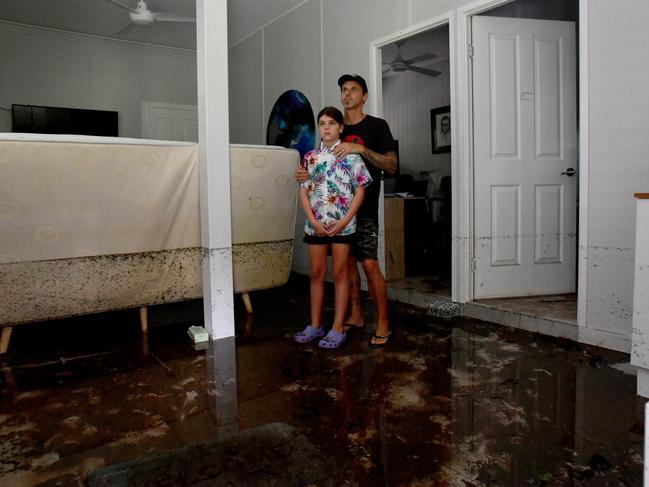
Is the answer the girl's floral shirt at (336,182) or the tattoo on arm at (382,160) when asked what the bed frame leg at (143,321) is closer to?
the girl's floral shirt at (336,182)

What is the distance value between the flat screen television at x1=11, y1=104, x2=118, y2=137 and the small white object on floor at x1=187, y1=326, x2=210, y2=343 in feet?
14.3

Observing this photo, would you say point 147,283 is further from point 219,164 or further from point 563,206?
point 563,206

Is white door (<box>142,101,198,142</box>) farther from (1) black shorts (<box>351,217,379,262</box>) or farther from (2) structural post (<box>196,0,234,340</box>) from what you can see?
(1) black shorts (<box>351,217,379,262</box>)

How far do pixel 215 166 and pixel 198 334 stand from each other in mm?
978

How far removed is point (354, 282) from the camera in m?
2.98

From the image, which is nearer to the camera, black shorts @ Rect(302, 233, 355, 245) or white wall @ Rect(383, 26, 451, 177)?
black shorts @ Rect(302, 233, 355, 245)

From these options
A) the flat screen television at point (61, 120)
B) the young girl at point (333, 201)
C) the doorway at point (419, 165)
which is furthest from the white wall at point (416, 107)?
the young girl at point (333, 201)

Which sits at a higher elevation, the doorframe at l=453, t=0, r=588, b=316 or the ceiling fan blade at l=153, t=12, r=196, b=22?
the ceiling fan blade at l=153, t=12, r=196, b=22

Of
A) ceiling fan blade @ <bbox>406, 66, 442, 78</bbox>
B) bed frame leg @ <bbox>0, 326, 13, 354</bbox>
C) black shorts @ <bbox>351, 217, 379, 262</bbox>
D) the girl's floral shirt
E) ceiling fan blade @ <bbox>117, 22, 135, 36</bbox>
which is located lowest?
bed frame leg @ <bbox>0, 326, 13, 354</bbox>

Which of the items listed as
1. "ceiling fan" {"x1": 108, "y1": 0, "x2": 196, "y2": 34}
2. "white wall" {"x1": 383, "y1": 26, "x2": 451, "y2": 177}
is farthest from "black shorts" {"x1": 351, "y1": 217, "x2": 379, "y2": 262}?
"white wall" {"x1": 383, "y1": 26, "x2": 451, "y2": 177}

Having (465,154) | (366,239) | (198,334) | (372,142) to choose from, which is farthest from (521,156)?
(198,334)

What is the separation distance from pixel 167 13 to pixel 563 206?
4.63 meters

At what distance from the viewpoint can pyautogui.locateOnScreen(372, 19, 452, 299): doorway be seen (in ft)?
14.0

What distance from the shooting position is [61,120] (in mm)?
6145
